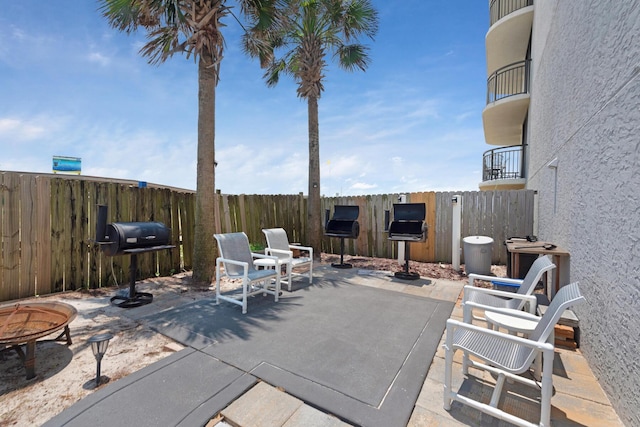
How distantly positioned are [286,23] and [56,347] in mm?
6983

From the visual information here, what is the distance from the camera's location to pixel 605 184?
7.61ft

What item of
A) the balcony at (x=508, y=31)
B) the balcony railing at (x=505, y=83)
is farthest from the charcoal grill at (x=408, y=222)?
the balcony at (x=508, y=31)

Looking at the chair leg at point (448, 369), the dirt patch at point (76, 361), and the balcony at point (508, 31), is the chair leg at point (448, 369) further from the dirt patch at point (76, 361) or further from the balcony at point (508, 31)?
the balcony at point (508, 31)

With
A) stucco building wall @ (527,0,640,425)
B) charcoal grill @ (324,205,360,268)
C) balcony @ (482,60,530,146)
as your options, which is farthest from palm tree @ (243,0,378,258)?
balcony @ (482,60,530,146)

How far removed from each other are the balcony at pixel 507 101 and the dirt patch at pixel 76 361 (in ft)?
39.2

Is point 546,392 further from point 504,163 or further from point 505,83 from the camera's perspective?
point 505,83

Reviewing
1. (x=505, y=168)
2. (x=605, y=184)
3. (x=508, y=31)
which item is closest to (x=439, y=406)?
(x=605, y=184)

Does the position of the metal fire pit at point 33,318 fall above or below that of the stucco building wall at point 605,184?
below

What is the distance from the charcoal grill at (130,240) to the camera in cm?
390

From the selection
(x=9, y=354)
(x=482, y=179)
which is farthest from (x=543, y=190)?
(x=9, y=354)

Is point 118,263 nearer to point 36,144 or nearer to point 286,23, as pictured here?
point 286,23

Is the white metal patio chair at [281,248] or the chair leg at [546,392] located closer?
the chair leg at [546,392]

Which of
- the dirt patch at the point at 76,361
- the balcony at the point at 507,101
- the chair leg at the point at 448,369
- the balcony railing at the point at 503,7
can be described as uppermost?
the balcony railing at the point at 503,7

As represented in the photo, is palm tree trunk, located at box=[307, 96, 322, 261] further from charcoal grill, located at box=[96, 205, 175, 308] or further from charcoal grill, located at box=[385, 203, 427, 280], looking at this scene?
charcoal grill, located at box=[96, 205, 175, 308]
